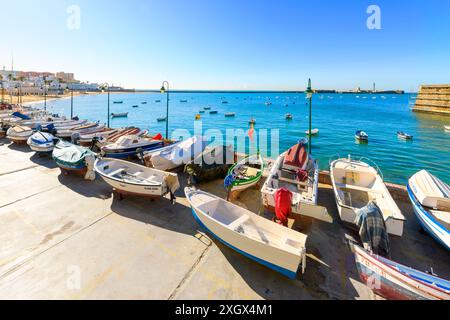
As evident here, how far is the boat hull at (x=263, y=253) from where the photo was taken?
193 inches

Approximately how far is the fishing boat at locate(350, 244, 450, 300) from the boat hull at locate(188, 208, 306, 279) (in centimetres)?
168

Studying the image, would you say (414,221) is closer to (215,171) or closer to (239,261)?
(239,261)

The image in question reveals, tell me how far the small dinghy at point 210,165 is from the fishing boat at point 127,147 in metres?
4.87

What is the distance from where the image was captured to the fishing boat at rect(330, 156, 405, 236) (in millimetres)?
6930

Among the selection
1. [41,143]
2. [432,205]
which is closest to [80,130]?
[41,143]

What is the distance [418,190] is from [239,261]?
7617mm

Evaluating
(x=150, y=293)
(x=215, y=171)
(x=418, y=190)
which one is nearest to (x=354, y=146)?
(x=418, y=190)

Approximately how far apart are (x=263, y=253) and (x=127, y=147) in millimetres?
12776

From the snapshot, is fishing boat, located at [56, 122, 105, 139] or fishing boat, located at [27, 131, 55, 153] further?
fishing boat, located at [56, 122, 105, 139]

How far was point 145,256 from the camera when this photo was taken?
6102mm

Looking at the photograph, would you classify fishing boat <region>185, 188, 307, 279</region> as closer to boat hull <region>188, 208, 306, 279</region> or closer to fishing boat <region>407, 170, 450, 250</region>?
boat hull <region>188, 208, 306, 279</region>

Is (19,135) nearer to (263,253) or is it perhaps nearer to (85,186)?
(85,186)

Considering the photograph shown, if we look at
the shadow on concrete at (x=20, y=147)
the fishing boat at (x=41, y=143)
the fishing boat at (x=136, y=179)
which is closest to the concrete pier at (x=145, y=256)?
the fishing boat at (x=136, y=179)

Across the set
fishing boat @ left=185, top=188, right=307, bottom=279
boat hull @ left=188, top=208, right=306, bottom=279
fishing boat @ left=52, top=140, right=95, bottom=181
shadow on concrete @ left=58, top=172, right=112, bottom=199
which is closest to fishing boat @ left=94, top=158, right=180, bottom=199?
fishing boat @ left=52, top=140, right=95, bottom=181
